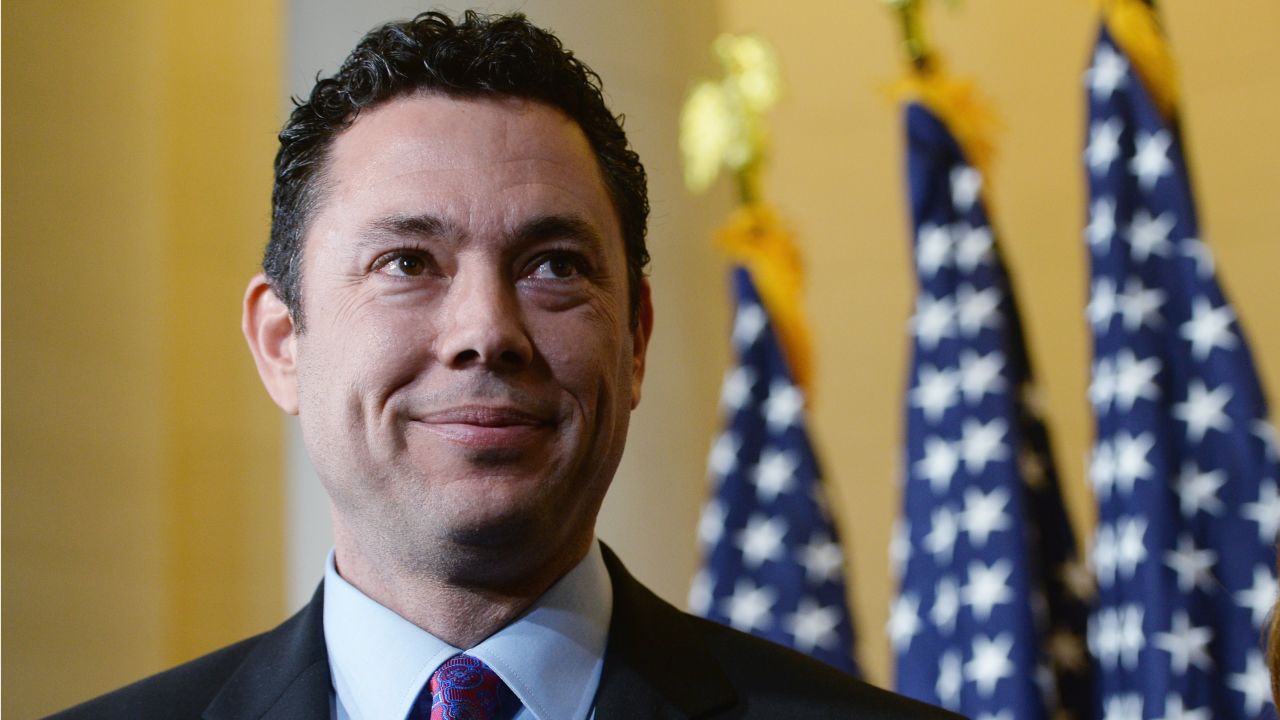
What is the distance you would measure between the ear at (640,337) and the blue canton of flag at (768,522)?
2.31 m

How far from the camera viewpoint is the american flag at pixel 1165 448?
390 centimetres

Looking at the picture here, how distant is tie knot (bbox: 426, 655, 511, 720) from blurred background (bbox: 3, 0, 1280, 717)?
9.42ft

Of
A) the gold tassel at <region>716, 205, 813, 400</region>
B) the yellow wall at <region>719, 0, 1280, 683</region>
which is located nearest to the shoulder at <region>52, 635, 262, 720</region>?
the gold tassel at <region>716, 205, 813, 400</region>

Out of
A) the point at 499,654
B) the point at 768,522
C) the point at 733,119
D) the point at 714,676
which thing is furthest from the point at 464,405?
the point at 733,119

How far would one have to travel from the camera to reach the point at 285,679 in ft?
6.73

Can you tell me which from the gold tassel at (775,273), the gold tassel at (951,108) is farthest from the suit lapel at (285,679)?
the gold tassel at (951,108)

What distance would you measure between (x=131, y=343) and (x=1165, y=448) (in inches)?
137

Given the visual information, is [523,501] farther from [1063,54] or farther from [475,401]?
[1063,54]

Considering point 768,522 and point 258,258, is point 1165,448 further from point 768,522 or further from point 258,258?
point 258,258

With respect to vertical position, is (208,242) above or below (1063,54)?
below

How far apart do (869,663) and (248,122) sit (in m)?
3.41

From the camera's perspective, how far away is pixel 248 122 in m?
6.38

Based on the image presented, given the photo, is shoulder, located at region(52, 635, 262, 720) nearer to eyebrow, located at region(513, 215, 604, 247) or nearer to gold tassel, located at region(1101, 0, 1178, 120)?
eyebrow, located at region(513, 215, 604, 247)

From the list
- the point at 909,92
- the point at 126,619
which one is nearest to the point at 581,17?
the point at 909,92
